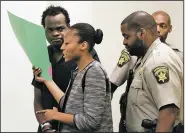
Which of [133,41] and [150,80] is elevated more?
[133,41]

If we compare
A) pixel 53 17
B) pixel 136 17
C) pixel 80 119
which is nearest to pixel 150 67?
pixel 136 17

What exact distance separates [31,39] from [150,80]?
0.52 m

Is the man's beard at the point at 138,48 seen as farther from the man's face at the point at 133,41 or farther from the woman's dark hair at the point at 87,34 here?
the woman's dark hair at the point at 87,34

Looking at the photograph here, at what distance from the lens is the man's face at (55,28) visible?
5.06 feet

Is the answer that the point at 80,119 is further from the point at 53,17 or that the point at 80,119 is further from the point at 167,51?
the point at 53,17

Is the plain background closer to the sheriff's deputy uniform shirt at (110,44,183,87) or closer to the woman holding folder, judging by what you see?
the sheriff's deputy uniform shirt at (110,44,183,87)

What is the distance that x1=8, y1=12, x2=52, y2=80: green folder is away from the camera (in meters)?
1.28

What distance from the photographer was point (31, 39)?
1.29 metres

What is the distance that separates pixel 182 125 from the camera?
130 centimetres

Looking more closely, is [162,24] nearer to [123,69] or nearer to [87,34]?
[123,69]

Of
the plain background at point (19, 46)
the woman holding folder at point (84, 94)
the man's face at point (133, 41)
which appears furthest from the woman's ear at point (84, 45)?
the plain background at point (19, 46)

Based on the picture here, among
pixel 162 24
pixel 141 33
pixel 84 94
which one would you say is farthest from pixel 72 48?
pixel 162 24

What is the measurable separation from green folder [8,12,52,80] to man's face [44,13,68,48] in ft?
0.76

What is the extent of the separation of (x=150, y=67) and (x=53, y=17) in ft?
2.02
